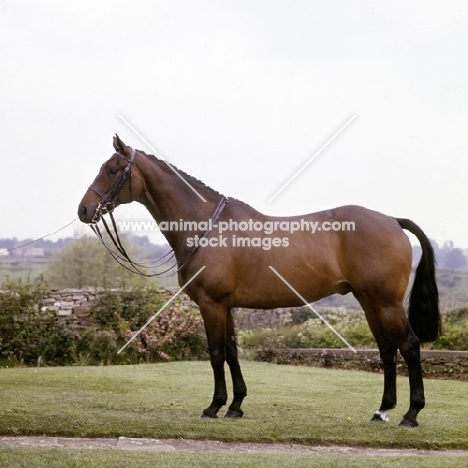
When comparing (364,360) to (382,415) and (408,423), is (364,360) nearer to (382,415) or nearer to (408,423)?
(382,415)

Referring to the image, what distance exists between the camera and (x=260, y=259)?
8.30 meters

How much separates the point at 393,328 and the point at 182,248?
2498 mm

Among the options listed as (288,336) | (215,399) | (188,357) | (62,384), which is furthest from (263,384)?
(288,336)

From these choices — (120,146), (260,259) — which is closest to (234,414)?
(260,259)

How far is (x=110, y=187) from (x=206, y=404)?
3.27m

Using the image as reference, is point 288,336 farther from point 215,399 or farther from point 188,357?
point 215,399

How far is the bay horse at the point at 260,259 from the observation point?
8.19 meters

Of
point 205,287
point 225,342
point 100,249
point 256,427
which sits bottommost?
point 256,427

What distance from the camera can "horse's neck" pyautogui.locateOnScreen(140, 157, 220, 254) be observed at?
847 centimetres

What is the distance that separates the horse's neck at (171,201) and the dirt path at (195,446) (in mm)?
2258

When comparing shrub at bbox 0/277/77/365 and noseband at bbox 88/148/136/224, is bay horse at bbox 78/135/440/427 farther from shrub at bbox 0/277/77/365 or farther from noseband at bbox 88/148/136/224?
shrub at bbox 0/277/77/365

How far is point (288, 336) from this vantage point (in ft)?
63.2

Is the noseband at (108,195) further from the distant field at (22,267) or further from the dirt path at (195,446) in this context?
the distant field at (22,267)

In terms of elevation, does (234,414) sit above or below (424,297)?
below
